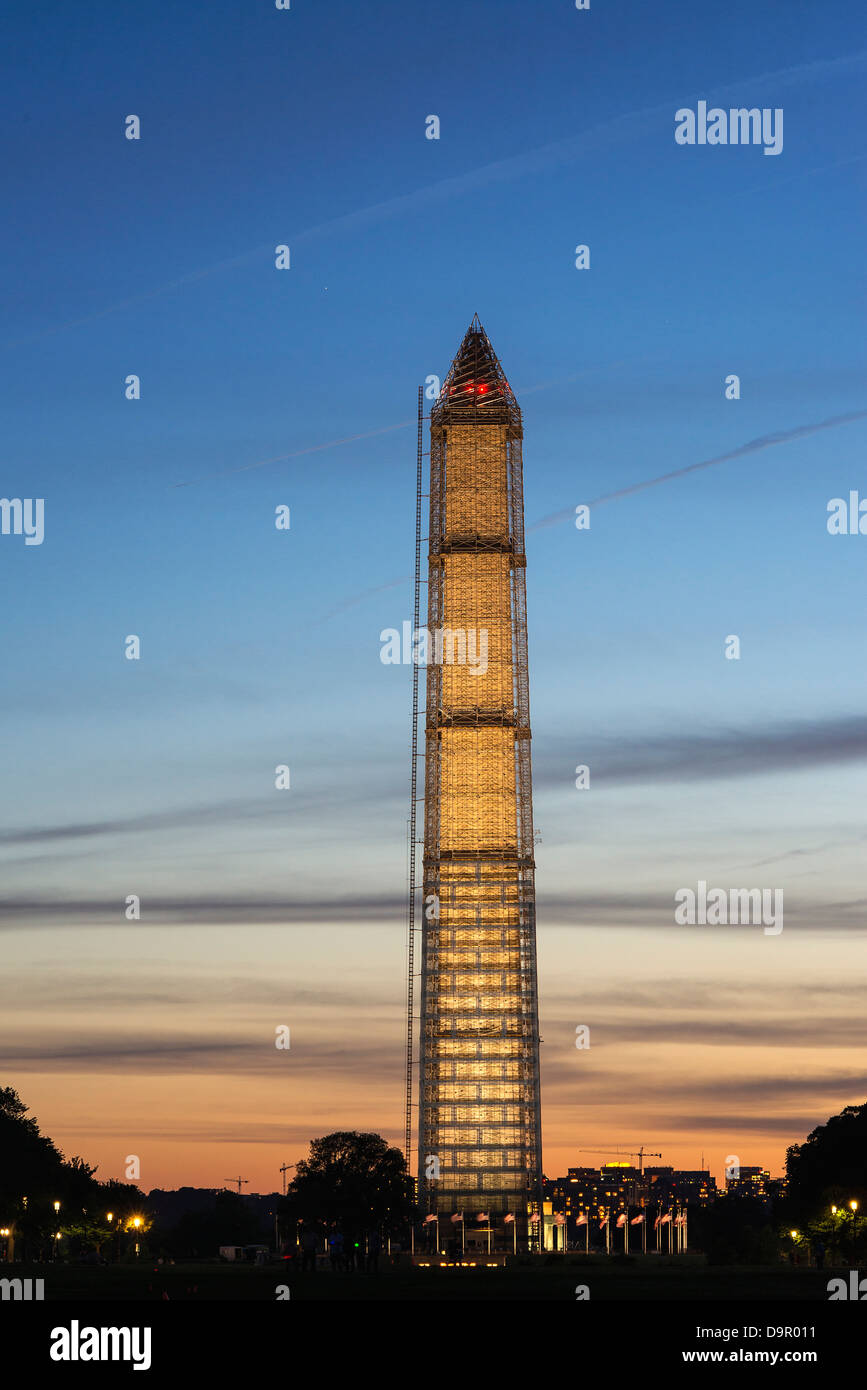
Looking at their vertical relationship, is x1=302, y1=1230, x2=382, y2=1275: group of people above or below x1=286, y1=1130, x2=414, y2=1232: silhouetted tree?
below

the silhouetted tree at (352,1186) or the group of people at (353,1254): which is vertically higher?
the silhouetted tree at (352,1186)

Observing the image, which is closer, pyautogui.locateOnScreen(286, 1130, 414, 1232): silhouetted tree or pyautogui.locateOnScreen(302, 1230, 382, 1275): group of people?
pyautogui.locateOnScreen(302, 1230, 382, 1275): group of people

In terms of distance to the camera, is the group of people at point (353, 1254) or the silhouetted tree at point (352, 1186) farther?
the silhouetted tree at point (352, 1186)

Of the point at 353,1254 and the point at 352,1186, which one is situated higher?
the point at 352,1186
